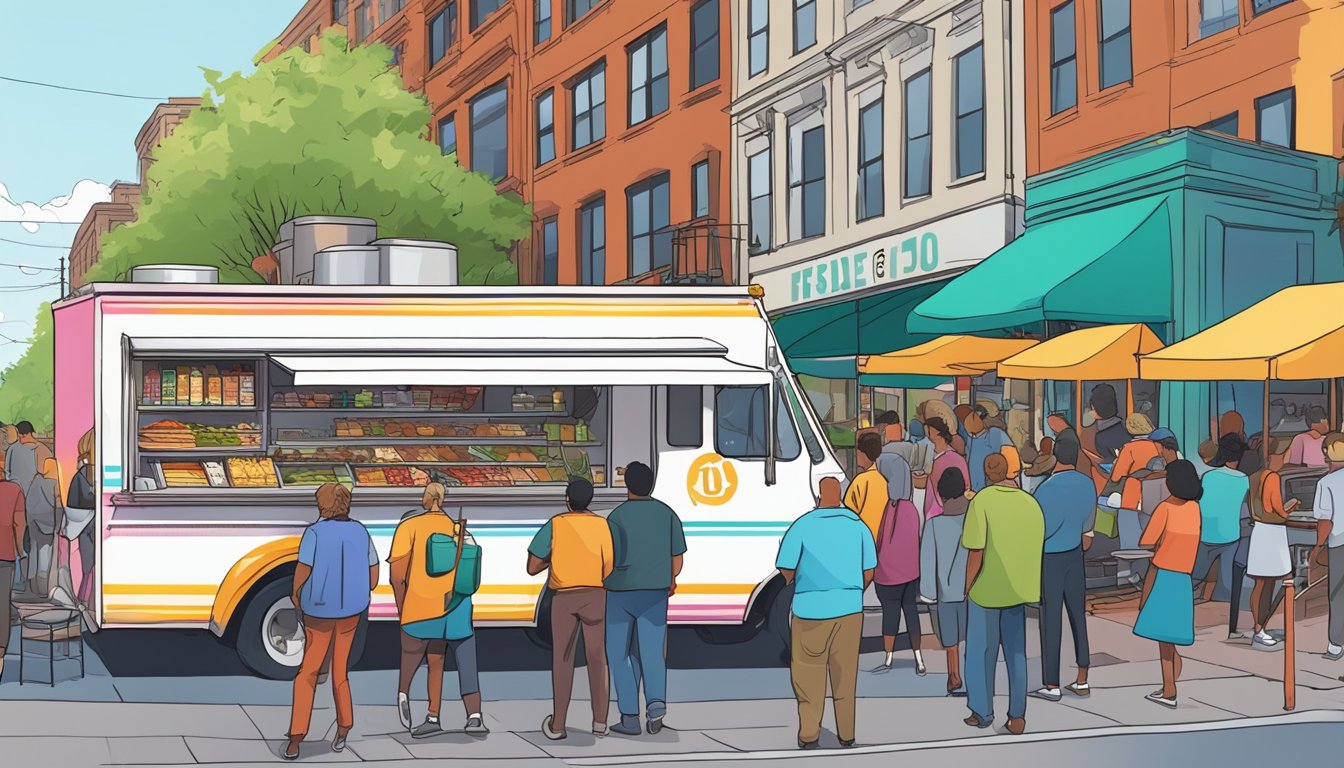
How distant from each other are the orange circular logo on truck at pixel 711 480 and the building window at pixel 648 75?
2070cm

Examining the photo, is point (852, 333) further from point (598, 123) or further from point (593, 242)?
point (598, 123)

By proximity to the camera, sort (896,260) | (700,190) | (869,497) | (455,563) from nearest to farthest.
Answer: (455,563) < (869,497) < (896,260) < (700,190)

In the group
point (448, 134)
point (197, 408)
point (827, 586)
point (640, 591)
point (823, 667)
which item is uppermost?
point (448, 134)

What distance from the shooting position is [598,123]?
1379 inches

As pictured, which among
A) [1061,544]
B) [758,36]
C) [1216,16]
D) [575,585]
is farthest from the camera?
[758,36]

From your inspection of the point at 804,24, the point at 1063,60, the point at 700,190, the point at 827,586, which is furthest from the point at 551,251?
the point at 827,586

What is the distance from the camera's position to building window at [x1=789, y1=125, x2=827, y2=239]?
26.2 m

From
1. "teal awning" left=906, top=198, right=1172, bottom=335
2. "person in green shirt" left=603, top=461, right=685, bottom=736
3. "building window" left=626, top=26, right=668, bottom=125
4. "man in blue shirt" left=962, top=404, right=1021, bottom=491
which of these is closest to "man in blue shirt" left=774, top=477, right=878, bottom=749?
"person in green shirt" left=603, top=461, right=685, bottom=736

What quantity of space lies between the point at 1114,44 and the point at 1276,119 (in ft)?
8.82

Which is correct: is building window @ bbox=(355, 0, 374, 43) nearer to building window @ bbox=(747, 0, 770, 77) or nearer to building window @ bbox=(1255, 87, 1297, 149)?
building window @ bbox=(747, 0, 770, 77)

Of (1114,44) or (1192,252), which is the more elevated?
(1114,44)

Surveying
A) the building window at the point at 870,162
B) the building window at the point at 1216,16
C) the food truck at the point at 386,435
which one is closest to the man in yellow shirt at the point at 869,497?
the food truck at the point at 386,435

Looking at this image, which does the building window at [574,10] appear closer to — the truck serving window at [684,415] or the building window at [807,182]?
the building window at [807,182]

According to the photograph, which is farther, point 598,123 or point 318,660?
point 598,123
